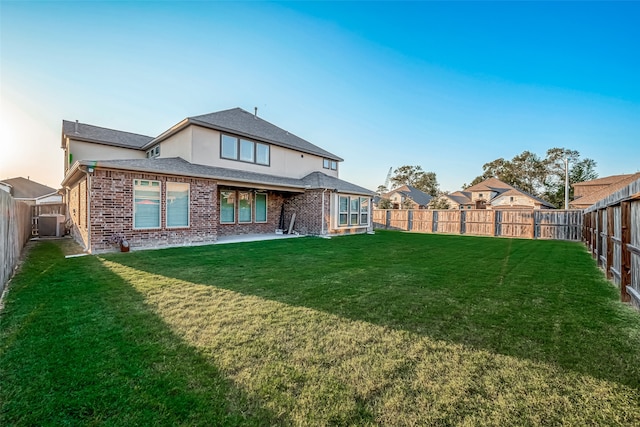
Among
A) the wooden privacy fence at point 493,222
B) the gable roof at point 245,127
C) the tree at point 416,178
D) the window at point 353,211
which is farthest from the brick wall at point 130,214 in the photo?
the tree at point 416,178

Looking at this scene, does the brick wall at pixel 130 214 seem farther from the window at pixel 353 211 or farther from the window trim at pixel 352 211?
the window at pixel 353 211

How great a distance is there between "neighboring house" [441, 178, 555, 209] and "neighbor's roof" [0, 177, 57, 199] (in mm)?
56729

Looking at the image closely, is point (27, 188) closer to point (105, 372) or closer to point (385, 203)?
point (385, 203)

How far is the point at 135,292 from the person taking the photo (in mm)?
4594

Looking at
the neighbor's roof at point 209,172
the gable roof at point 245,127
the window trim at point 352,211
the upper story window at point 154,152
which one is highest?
the gable roof at point 245,127

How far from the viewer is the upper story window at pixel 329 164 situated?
728 inches

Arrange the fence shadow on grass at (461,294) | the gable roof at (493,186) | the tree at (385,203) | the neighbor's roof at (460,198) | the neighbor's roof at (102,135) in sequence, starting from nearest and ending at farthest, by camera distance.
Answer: the fence shadow on grass at (461,294) < the neighbor's roof at (102,135) < the tree at (385,203) < the gable roof at (493,186) < the neighbor's roof at (460,198)

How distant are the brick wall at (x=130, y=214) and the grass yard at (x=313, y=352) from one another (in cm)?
315

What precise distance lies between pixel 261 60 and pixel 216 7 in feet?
9.06

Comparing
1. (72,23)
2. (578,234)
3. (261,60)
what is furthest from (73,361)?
(578,234)

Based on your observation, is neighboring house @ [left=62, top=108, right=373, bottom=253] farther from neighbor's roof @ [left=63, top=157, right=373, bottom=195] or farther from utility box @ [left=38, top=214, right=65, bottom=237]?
utility box @ [left=38, top=214, right=65, bottom=237]

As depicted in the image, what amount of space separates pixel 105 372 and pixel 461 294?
4.89 metres

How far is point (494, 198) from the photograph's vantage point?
133ft

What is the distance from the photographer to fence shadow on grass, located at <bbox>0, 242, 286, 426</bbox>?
1.88 m
